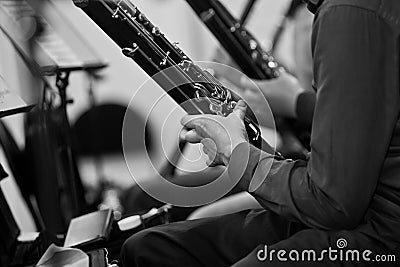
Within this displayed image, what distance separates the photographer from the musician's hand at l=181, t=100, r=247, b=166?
0.85m

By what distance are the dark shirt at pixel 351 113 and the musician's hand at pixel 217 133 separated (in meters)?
0.10

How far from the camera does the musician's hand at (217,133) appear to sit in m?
0.85

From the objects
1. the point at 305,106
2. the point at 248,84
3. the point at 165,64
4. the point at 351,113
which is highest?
the point at 165,64

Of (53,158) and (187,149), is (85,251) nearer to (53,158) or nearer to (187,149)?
(187,149)

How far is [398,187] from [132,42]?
0.41m

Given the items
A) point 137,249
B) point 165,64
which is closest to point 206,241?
point 137,249

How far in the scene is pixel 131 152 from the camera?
1.29 meters

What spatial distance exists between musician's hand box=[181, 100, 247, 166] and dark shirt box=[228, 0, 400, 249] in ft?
0.33

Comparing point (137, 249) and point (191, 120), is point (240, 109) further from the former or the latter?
point (137, 249)

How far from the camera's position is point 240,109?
932mm

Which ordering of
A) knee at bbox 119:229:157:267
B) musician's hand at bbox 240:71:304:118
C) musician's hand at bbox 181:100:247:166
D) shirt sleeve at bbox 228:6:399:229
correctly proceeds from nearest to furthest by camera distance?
shirt sleeve at bbox 228:6:399:229
musician's hand at bbox 181:100:247:166
knee at bbox 119:229:157:267
musician's hand at bbox 240:71:304:118

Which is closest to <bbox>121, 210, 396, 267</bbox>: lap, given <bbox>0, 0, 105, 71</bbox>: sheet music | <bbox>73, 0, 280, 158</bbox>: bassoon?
<bbox>73, 0, 280, 158</bbox>: bassoon

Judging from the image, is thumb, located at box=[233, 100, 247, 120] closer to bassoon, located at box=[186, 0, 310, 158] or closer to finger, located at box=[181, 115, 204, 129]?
finger, located at box=[181, 115, 204, 129]

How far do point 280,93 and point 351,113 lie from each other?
71 centimetres
